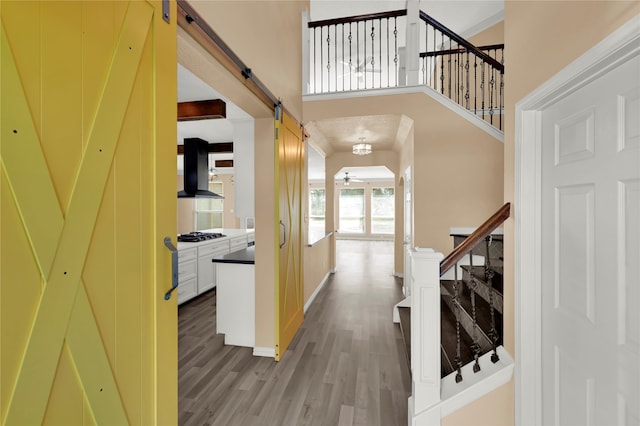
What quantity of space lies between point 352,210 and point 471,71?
792 centimetres

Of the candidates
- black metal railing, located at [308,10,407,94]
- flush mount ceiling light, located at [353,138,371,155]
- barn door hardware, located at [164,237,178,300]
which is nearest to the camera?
barn door hardware, located at [164,237,178,300]

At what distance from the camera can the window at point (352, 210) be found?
12.3 metres

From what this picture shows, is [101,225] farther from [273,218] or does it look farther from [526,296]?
[526,296]

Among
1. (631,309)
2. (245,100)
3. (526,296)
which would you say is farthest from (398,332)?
(245,100)

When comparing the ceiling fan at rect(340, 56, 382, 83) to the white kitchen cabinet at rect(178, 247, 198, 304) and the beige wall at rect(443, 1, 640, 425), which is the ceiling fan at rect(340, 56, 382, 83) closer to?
the beige wall at rect(443, 1, 640, 425)

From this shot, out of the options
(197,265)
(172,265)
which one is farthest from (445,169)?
(197,265)

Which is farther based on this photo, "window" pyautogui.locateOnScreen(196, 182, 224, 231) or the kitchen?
"window" pyautogui.locateOnScreen(196, 182, 224, 231)

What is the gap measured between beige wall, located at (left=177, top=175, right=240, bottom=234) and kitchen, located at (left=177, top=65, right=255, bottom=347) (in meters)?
2.62

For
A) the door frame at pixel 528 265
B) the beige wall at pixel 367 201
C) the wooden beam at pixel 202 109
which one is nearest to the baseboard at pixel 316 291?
the door frame at pixel 528 265

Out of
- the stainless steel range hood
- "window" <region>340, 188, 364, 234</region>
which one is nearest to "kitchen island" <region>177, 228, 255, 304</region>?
the stainless steel range hood

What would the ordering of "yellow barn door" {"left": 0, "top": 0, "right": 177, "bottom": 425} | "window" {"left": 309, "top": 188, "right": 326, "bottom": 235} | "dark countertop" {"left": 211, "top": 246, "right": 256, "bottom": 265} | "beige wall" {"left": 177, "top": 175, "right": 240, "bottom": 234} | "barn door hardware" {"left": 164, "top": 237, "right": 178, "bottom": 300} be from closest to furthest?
1. "yellow barn door" {"left": 0, "top": 0, "right": 177, "bottom": 425}
2. "barn door hardware" {"left": 164, "top": 237, "right": 178, "bottom": 300}
3. "dark countertop" {"left": 211, "top": 246, "right": 256, "bottom": 265}
4. "beige wall" {"left": 177, "top": 175, "right": 240, "bottom": 234}
5. "window" {"left": 309, "top": 188, "right": 326, "bottom": 235}

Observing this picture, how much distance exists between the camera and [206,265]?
15.4ft

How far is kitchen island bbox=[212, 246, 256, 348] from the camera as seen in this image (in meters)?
2.94

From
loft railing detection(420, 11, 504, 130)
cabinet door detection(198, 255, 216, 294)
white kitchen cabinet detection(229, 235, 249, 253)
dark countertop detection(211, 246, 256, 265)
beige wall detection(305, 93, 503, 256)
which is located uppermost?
loft railing detection(420, 11, 504, 130)
